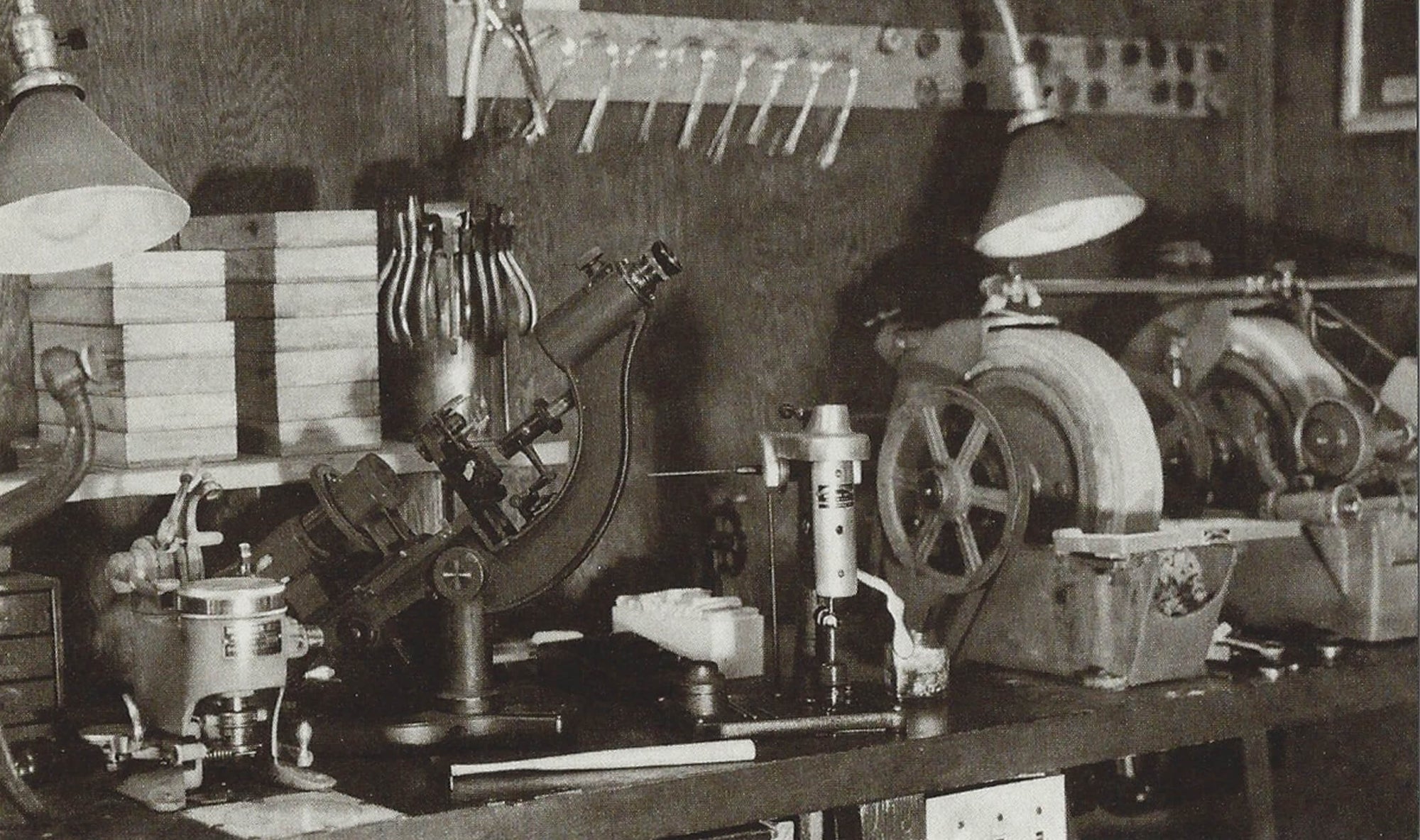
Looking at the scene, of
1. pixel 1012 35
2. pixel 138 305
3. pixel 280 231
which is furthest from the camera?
pixel 1012 35

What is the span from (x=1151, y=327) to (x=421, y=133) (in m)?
1.55

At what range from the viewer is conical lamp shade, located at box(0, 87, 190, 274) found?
2.66 m

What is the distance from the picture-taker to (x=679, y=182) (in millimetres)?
4039

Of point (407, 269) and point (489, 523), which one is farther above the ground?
point (407, 269)

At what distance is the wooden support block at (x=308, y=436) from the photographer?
3.27 meters

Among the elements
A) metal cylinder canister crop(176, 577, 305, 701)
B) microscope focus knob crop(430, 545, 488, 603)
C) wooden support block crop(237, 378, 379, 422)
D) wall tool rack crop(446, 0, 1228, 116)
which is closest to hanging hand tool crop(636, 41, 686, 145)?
wall tool rack crop(446, 0, 1228, 116)

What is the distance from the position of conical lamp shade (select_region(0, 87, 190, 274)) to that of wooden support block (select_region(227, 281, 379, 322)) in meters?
0.29

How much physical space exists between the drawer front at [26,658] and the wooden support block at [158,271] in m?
0.59

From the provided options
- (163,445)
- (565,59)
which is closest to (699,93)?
(565,59)

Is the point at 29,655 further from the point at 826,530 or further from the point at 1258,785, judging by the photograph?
the point at 1258,785

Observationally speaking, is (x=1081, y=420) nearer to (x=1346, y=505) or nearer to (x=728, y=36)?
(x=1346, y=505)

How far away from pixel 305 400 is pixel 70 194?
0.58 meters

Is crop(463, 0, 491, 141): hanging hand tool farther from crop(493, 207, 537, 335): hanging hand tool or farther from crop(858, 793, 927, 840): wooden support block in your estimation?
crop(858, 793, 927, 840): wooden support block

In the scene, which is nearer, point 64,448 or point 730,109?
point 64,448
